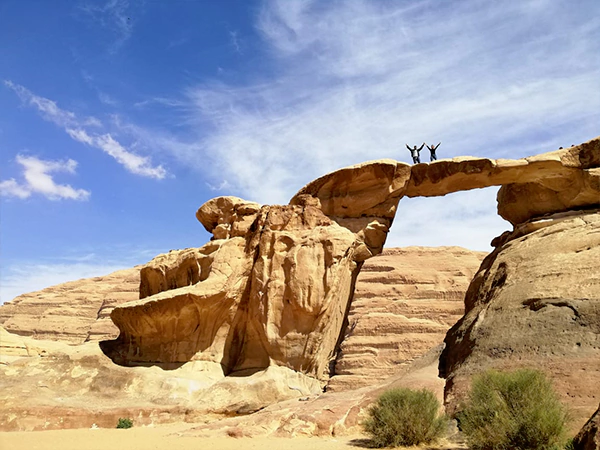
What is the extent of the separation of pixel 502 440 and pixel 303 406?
17.1 ft

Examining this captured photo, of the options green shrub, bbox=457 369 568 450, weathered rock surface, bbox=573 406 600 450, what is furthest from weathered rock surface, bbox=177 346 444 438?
weathered rock surface, bbox=573 406 600 450

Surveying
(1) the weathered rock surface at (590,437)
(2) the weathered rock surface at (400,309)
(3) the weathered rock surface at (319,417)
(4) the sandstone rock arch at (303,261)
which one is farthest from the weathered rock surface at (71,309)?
(1) the weathered rock surface at (590,437)

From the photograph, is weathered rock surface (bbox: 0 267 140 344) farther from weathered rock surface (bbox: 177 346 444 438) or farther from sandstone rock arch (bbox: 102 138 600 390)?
weathered rock surface (bbox: 177 346 444 438)

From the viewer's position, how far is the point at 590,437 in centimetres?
712

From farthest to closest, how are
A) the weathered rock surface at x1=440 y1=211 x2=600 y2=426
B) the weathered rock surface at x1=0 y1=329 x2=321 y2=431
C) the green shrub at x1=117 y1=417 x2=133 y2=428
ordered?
the weathered rock surface at x1=0 y1=329 x2=321 y2=431 < the green shrub at x1=117 y1=417 x2=133 y2=428 < the weathered rock surface at x1=440 y1=211 x2=600 y2=426

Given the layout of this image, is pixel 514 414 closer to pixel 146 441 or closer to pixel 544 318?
pixel 544 318

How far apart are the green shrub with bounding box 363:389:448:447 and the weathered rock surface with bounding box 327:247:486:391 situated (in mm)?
36545

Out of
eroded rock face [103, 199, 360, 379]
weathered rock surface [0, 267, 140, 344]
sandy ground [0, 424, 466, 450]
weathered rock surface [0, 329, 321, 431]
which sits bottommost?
sandy ground [0, 424, 466, 450]

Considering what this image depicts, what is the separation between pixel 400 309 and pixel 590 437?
5433cm

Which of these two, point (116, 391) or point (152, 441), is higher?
point (116, 391)

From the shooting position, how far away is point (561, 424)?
8383mm

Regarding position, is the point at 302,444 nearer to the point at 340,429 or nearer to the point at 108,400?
the point at 340,429

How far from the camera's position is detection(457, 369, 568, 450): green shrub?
8320 millimetres

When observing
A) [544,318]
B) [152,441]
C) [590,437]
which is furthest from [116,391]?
[590,437]
